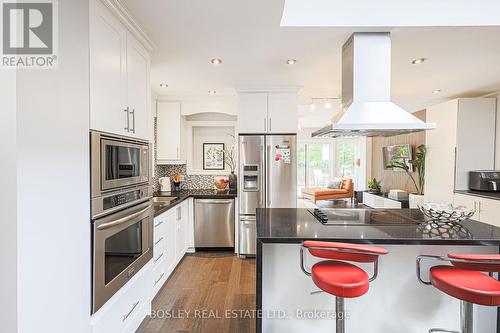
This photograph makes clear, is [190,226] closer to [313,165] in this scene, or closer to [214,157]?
[214,157]

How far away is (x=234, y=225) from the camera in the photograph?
3.84 m

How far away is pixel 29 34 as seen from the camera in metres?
1.12

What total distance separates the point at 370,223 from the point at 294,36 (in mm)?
1584

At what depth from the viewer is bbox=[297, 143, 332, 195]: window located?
913cm

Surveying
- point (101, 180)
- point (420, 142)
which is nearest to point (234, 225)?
point (101, 180)

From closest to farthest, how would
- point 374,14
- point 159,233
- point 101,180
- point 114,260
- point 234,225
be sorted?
point 101,180, point 114,260, point 374,14, point 159,233, point 234,225

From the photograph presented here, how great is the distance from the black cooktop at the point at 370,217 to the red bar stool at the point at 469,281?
1.66ft

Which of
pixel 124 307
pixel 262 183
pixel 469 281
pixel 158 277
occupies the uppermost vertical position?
pixel 262 183

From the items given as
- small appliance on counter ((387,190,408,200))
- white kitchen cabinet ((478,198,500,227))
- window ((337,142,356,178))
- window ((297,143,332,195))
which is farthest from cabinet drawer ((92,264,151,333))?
window ((337,142,356,178))

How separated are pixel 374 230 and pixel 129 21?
2.21 metres

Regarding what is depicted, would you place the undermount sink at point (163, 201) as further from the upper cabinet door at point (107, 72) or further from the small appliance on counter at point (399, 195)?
the small appliance on counter at point (399, 195)

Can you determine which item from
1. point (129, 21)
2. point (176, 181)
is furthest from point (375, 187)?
point (129, 21)

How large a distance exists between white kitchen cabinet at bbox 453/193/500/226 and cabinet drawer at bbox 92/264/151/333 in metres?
3.90

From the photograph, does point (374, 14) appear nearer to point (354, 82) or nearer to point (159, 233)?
point (354, 82)
